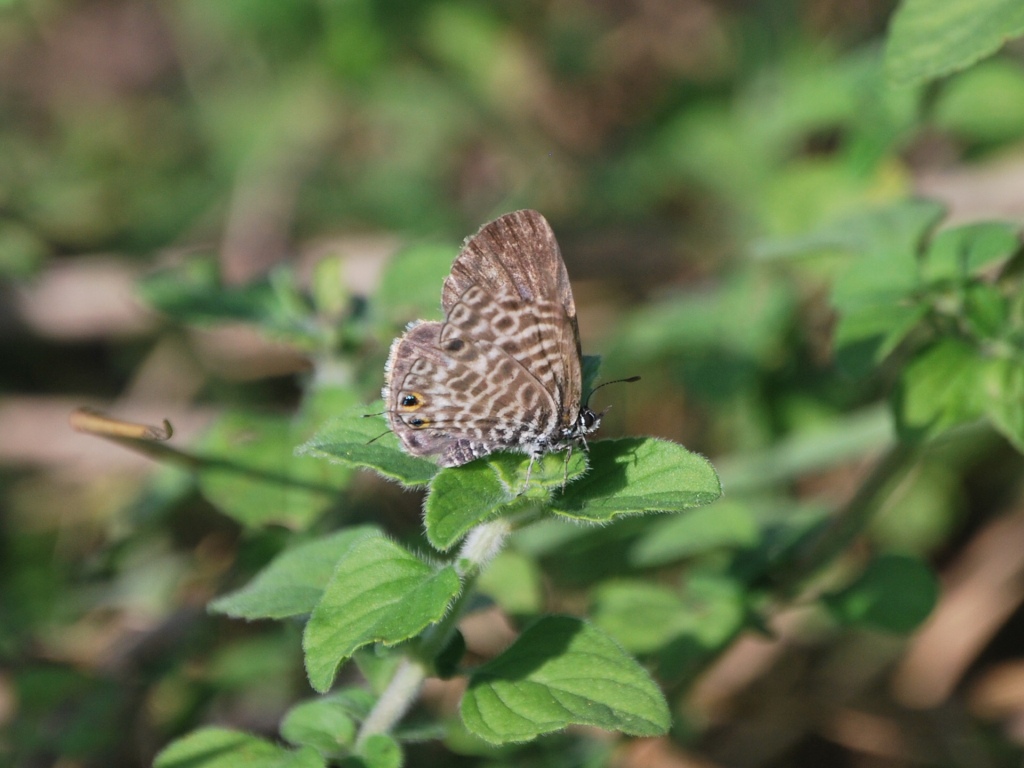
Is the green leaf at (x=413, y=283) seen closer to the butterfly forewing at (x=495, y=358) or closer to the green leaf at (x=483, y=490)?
the butterfly forewing at (x=495, y=358)

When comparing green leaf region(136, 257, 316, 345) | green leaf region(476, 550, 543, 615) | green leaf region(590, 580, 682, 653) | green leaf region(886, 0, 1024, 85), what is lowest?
green leaf region(590, 580, 682, 653)

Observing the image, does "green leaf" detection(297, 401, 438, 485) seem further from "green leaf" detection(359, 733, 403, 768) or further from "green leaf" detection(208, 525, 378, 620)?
"green leaf" detection(359, 733, 403, 768)

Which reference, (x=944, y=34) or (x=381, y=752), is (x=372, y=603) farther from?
(x=944, y=34)

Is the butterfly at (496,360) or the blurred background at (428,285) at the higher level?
the butterfly at (496,360)

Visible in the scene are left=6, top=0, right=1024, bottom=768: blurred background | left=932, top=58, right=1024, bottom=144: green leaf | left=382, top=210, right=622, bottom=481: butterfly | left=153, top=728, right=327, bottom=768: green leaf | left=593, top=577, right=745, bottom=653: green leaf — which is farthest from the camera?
left=932, top=58, right=1024, bottom=144: green leaf

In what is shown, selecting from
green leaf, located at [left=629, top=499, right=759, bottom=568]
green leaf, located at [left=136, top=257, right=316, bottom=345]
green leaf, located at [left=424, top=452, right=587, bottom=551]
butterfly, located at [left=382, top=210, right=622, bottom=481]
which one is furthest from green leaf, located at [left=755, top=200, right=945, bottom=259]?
green leaf, located at [left=136, top=257, right=316, bottom=345]

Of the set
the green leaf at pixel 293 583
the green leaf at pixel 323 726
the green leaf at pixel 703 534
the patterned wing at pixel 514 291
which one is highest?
the patterned wing at pixel 514 291

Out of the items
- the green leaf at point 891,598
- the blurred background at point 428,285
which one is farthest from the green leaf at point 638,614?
the green leaf at point 891,598
